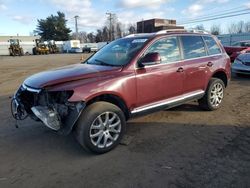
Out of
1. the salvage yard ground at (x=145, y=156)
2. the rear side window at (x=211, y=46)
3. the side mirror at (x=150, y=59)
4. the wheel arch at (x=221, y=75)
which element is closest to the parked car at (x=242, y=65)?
the wheel arch at (x=221, y=75)

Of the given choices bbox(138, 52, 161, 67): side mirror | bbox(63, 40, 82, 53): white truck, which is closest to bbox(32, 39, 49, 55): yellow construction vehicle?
bbox(63, 40, 82, 53): white truck

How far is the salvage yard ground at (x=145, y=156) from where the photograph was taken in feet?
11.3

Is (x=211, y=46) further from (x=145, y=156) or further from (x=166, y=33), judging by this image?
(x=145, y=156)

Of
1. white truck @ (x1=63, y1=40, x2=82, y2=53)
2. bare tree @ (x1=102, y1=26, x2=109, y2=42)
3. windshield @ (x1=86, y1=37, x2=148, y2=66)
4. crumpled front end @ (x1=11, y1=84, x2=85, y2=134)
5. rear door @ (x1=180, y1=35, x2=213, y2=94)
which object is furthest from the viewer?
bare tree @ (x1=102, y1=26, x2=109, y2=42)

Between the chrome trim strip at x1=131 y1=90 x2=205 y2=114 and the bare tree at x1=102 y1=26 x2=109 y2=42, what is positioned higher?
the bare tree at x1=102 y1=26 x2=109 y2=42

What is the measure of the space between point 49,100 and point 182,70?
2.66 m

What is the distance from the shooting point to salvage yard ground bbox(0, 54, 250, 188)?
11.3ft

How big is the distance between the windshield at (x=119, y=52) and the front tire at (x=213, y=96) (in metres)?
2.08

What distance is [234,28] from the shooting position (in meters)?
89.2

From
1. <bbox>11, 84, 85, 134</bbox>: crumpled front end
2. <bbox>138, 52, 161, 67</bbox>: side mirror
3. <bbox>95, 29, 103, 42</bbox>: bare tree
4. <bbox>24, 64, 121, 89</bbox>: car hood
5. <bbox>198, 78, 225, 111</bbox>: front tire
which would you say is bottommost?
<bbox>198, 78, 225, 111</bbox>: front tire

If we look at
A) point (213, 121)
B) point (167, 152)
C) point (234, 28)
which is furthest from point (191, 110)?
point (234, 28)

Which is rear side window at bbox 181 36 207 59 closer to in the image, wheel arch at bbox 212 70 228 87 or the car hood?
wheel arch at bbox 212 70 228 87

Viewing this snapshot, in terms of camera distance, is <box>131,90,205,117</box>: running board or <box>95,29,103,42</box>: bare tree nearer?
<box>131,90,205,117</box>: running board

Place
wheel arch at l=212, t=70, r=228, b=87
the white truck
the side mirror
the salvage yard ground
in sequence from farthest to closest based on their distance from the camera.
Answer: the white truck → wheel arch at l=212, t=70, r=228, b=87 → the side mirror → the salvage yard ground
